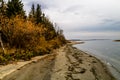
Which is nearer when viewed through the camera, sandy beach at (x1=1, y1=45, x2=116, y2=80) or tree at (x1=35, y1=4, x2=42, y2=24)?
sandy beach at (x1=1, y1=45, x2=116, y2=80)

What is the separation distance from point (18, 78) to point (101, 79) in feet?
22.9

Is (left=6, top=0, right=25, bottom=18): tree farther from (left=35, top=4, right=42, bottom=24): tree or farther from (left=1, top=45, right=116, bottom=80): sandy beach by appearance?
(left=1, top=45, right=116, bottom=80): sandy beach

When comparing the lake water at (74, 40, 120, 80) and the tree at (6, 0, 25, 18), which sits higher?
the tree at (6, 0, 25, 18)

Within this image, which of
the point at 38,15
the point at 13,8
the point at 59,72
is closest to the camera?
the point at 59,72

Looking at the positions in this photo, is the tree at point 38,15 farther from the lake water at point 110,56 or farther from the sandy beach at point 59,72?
the sandy beach at point 59,72

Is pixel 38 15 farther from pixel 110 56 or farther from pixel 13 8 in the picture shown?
pixel 110 56

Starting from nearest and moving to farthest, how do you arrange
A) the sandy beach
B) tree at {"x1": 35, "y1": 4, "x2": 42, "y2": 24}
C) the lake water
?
the sandy beach
the lake water
tree at {"x1": 35, "y1": 4, "x2": 42, "y2": 24}

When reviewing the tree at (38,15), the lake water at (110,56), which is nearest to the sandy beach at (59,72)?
the lake water at (110,56)

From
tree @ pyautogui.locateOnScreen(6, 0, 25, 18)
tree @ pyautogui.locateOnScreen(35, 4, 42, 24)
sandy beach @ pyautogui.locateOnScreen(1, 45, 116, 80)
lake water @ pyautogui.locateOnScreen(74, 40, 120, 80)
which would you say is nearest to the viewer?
sandy beach @ pyautogui.locateOnScreen(1, 45, 116, 80)

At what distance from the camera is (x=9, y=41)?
103ft

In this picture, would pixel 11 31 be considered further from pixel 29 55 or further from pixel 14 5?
pixel 14 5

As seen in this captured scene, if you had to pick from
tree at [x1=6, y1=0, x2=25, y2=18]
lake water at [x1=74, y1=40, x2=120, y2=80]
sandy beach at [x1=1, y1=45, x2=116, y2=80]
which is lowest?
lake water at [x1=74, y1=40, x2=120, y2=80]

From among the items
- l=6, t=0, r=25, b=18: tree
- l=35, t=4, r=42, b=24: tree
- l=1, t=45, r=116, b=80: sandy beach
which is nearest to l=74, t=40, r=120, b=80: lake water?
l=1, t=45, r=116, b=80: sandy beach

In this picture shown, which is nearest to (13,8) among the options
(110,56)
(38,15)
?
(38,15)
